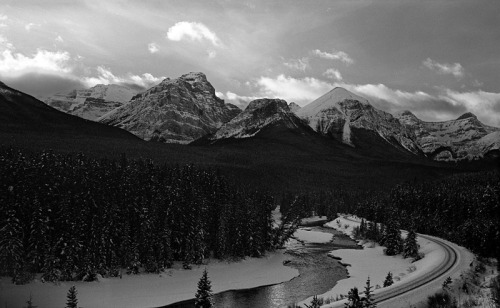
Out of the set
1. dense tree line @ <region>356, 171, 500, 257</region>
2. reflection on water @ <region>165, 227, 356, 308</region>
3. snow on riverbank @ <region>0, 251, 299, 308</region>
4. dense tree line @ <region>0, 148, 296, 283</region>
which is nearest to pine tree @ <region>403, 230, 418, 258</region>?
dense tree line @ <region>356, 171, 500, 257</region>

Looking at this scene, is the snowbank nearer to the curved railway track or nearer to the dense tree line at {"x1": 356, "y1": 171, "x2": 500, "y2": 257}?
the dense tree line at {"x1": 356, "y1": 171, "x2": 500, "y2": 257}

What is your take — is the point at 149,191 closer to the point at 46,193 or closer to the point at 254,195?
the point at 46,193

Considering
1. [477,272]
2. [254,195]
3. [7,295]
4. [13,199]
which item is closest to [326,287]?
[477,272]

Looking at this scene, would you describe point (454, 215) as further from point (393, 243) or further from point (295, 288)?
point (295, 288)

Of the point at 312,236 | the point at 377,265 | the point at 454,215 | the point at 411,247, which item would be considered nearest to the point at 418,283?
the point at 377,265

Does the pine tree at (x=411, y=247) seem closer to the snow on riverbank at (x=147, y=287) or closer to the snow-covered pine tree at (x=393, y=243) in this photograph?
the snow-covered pine tree at (x=393, y=243)

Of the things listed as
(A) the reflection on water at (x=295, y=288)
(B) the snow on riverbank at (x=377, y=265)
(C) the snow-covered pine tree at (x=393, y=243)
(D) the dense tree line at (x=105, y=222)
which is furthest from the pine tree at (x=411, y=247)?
(D) the dense tree line at (x=105, y=222)

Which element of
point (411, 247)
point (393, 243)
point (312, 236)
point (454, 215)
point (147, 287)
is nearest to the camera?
point (147, 287)
